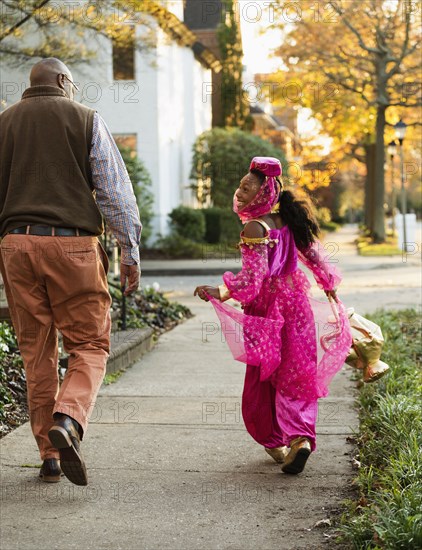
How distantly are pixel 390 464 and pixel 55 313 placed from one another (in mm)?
1789

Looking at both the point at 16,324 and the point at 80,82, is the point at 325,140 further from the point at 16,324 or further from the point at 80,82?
the point at 16,324

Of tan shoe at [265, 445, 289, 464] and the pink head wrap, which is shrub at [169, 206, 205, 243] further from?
tan shoe at [265, 445, 289, 464]

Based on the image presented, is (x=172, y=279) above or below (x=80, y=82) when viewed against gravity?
below

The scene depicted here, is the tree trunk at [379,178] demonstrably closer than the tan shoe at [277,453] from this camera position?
No

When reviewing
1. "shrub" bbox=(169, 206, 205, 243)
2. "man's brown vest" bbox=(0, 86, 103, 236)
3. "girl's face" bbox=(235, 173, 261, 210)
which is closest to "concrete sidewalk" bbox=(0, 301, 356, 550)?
"man's brown vest" bbox=(0, 86, 103, 236)

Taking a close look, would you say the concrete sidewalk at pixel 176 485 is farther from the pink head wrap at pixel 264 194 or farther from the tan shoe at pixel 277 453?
the pink head wrap at pixel 264 194

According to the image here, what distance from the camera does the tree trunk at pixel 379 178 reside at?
32125 mm

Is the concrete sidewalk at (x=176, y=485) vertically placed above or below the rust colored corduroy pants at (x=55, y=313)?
below

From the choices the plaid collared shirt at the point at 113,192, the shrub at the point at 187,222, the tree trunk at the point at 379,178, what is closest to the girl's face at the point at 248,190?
the plaid collared shirt at the point at 113,192

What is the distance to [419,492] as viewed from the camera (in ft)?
12.5

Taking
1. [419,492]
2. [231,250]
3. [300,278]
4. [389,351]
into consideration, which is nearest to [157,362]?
[389,351]

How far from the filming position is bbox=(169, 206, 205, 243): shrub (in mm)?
26891

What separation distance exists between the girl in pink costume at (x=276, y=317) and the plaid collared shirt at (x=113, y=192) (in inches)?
21.1

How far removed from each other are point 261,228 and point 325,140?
37888 millimetres
